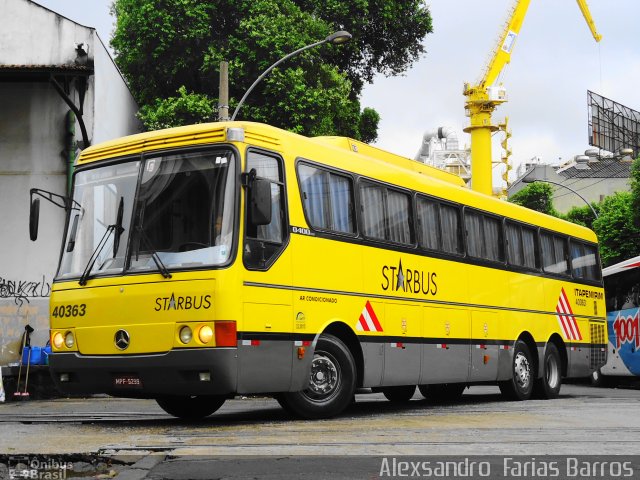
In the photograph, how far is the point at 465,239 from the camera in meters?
14.7

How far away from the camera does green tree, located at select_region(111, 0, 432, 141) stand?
3125 centimetres

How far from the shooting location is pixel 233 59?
105 ft

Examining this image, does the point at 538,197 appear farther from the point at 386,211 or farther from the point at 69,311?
the point at 69,311

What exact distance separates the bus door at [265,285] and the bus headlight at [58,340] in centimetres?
218

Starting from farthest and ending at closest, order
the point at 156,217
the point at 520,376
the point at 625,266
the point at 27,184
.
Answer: the point at 625,266 → the point at 27,184 → the point at 520,376 → the point at 156,217

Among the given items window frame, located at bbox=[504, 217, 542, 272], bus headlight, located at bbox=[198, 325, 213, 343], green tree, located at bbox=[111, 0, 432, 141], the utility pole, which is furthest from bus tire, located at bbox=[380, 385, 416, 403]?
green tree, located at bbox=[111, 0, 432, 141]

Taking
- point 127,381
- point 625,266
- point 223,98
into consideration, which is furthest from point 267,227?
point 625,266

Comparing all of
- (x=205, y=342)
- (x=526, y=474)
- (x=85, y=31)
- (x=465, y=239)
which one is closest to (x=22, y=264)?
(x=85, y=31)

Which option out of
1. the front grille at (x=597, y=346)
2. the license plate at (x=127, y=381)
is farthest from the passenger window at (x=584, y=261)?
the license plate at (x=127, y=381)

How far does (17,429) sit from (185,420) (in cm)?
219

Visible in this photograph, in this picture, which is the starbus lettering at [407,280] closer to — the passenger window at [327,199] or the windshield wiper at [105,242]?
the passenger window at [327,199]

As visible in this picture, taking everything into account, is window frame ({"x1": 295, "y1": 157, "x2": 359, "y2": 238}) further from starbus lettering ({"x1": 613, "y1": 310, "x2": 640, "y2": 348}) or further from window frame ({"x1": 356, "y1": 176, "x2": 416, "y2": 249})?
starbus lettering ({"x1": 613, "y1": 310, "x2": 640, "y2": 348})

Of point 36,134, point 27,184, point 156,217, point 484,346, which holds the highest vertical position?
point 36,134

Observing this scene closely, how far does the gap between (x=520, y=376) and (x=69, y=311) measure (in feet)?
27.6
